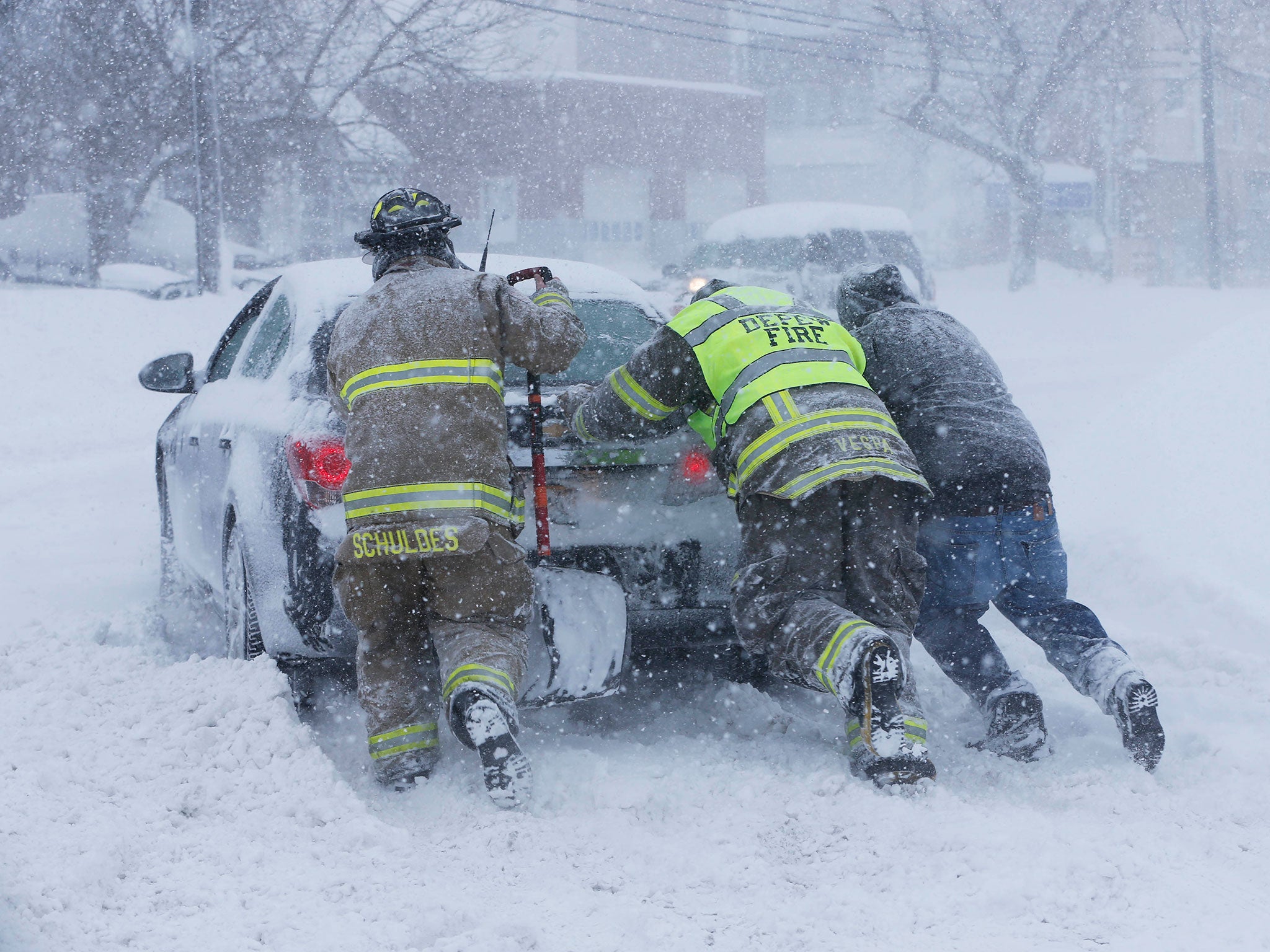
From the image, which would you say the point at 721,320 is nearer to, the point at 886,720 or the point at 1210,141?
the point at 886,720

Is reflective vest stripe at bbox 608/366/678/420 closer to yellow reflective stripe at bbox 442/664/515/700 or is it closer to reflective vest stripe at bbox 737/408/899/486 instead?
reflective vest stripe at bbox 737/408/899/486

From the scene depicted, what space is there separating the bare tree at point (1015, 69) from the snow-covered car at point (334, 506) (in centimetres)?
2860

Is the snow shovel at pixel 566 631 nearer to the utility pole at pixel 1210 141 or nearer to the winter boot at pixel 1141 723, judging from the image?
the winter boot at pixel 1141 723

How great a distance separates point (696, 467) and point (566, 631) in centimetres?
66

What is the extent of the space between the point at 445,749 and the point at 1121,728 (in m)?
1.92

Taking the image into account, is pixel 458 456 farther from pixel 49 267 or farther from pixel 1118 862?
pixel 49 267

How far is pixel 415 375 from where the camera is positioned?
3.33m

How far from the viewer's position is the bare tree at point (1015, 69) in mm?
30703

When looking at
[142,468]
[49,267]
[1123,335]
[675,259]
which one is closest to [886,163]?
[675,259]

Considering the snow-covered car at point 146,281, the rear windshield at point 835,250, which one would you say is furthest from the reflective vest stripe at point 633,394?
the snow-covered car at point 146,281

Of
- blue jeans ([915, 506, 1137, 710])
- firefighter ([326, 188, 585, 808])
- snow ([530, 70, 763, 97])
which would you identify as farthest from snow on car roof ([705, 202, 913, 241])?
snow ([530, 70, 763, 97])

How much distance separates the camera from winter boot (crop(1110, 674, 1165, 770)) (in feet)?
11.1

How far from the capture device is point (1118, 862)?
271cm

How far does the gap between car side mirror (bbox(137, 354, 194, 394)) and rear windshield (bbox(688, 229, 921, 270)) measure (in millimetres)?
10177
